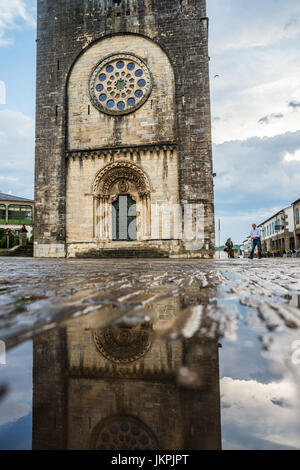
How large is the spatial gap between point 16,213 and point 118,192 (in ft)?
102

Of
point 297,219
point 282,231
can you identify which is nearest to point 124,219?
point 297,219

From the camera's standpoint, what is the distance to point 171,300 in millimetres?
1042

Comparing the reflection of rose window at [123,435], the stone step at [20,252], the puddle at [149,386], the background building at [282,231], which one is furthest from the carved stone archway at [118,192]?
the background building at [282,231]

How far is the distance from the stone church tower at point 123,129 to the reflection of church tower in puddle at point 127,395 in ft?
37.7

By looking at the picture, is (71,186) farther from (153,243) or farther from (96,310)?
(96,310)

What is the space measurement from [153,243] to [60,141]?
5.82 metres

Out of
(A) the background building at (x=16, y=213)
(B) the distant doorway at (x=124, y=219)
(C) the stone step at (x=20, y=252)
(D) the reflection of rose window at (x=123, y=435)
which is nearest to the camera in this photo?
(D) the reflection of rose window at (x=123, y=435)

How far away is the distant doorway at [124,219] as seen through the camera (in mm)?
13508

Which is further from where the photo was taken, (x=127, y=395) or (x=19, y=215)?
(x=19, y=215)

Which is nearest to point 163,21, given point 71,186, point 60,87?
point 60,87

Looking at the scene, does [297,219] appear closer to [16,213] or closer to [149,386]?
[16,213]

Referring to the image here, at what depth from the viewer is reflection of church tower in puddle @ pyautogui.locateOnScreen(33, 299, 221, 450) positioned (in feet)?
1.13

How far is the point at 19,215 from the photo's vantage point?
40.6 meters

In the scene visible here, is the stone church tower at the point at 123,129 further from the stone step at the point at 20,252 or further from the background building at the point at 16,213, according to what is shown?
the background building at the point at 16,213
